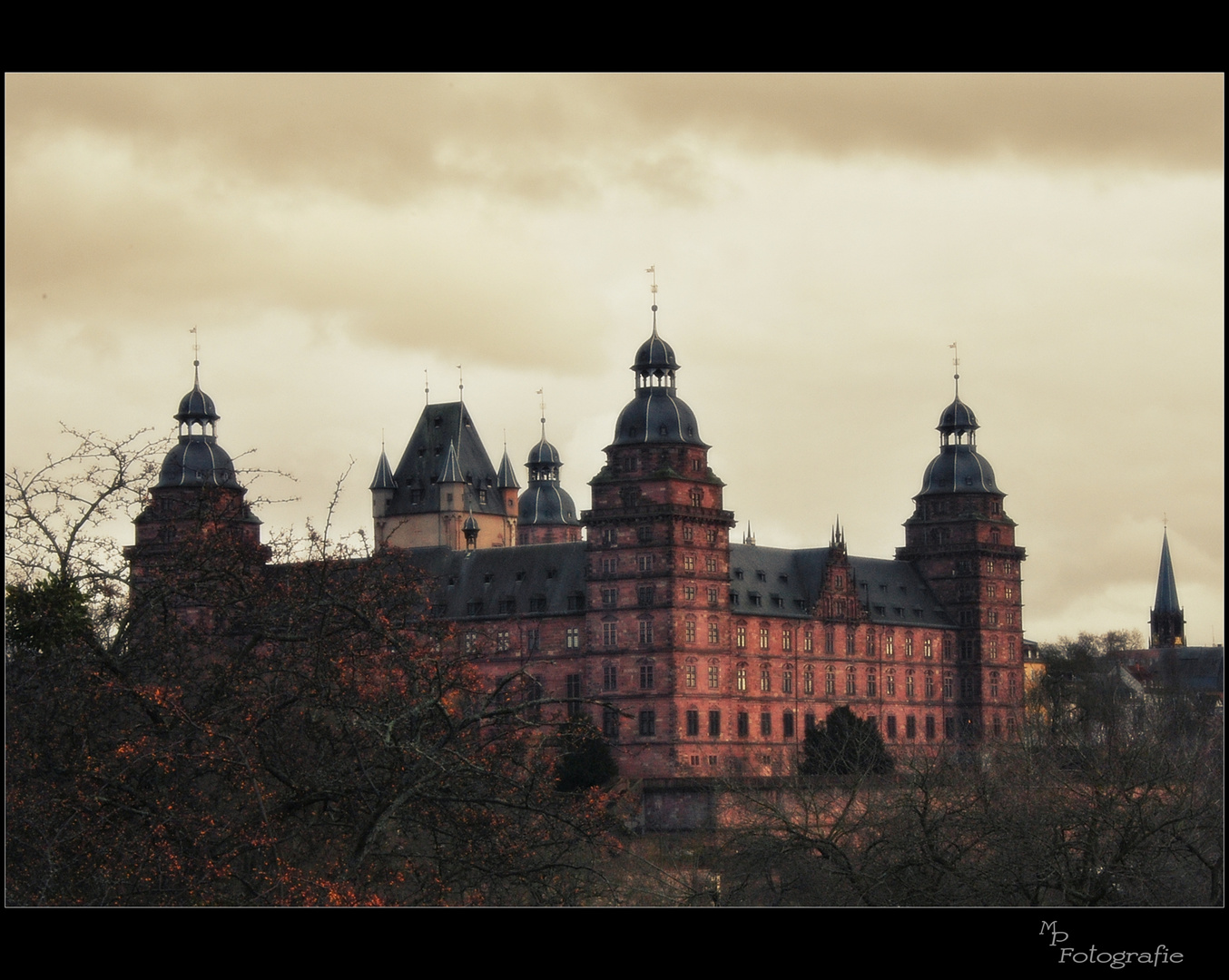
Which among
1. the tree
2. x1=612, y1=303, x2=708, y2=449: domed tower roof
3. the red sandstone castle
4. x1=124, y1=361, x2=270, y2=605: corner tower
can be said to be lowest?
the tree

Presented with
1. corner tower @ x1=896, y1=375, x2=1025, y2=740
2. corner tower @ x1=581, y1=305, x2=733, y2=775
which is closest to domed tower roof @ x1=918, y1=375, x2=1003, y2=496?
corner tower @ x1=896, y1=375, x2=1025, y2=740

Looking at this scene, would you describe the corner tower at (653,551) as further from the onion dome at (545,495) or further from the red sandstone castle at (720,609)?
the onion dome at (545,495)

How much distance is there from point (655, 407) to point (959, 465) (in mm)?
32152

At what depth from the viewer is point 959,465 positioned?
14425 cm

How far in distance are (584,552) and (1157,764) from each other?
86598 mm

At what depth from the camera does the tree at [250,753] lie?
71.2ft

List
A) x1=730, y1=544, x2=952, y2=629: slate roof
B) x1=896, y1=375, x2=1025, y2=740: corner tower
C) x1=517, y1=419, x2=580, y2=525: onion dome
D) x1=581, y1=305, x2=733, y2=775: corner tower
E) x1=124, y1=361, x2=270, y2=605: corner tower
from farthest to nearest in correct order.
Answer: x1=517, y1=419, x2=580, y2=525: onion dome < x1=896, y1=375, x2=1025, y2=740: corner tower < x1=730, y1=544, x2=952, y2=629: slate roof < x1=581, y1=305, x2=733, y2=775: corner tower < x1=124, y1=361, x2=270, y2=605: corner tower

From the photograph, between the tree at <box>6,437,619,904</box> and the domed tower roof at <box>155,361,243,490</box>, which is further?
the domed tower roof at <box>155,361,243,490</box>

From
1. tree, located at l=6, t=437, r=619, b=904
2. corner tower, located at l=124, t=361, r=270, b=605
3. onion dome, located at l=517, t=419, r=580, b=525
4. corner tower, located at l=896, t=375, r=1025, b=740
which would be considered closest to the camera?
tree, located at l=6, t=437, r=619, b=904

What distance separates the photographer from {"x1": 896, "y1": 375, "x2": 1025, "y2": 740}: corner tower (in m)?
144

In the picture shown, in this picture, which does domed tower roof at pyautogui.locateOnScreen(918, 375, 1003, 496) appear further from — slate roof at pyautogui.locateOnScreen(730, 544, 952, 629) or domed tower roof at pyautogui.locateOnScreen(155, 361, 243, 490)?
domed tower roof at pyautogui.locateOnScreen(155, 361, 243, 490)

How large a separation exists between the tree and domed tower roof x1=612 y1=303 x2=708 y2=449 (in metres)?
96.3
